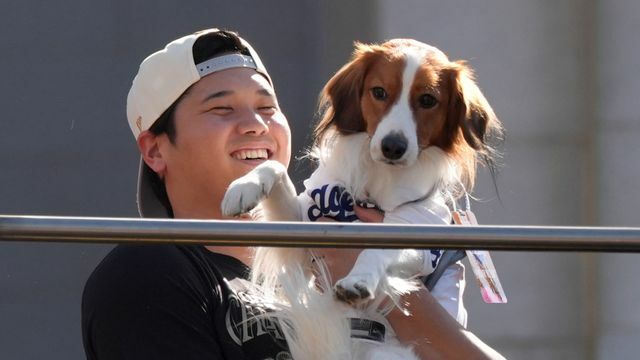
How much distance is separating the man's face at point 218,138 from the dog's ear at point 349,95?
0.39ft

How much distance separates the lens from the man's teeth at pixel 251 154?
258cm

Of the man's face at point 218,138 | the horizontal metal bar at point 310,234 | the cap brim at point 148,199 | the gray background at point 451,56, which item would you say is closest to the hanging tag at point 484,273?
the man's face at point 218,138

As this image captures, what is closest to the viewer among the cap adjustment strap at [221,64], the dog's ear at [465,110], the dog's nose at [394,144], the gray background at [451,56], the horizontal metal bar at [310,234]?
the horizontal metal bar at [310,234]

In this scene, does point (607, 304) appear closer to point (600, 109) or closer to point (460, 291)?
point (600, 109)

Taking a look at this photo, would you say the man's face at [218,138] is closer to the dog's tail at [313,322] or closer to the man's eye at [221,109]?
the man's eye at [221,109]

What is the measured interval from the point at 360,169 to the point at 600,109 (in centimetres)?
205

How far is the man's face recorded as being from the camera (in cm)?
259

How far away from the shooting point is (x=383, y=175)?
8.36ft

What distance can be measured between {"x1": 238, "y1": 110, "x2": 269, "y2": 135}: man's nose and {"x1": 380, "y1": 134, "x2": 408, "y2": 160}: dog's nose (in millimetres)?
272

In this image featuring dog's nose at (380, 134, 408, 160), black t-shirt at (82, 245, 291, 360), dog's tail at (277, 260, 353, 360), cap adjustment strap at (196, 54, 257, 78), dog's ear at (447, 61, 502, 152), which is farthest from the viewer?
cap adjustment strap at (196, 54, 257, 78)

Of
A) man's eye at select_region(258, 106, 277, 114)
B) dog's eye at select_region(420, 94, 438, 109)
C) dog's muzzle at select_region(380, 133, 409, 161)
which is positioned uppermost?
dog's eye at select_region(420, 94, 438, 109)

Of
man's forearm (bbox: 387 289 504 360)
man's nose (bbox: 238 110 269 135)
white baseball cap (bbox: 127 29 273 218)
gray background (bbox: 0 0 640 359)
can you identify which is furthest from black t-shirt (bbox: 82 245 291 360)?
gray background (bbox: 0 0 640 359)

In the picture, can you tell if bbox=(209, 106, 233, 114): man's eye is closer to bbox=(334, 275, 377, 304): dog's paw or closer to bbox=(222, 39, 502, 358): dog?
bbox=(222, 39, 502, 358): dog

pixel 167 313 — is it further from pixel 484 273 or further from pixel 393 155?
pixel 484 273
